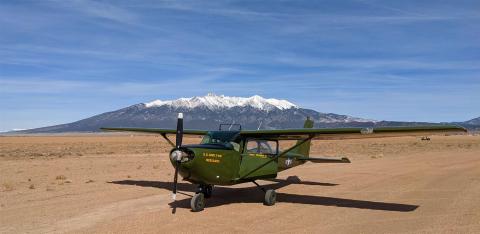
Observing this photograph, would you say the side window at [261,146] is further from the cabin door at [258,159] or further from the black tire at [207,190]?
the black tire at [207,190]

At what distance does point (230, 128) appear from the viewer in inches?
624

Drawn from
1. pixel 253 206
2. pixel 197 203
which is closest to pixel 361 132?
pixel 253 206

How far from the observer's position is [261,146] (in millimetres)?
15859

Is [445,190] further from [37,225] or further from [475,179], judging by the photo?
[37,225]

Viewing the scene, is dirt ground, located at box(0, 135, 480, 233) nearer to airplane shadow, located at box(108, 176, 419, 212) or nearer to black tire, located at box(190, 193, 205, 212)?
airplane shadow, located at box(108, 176, 419, 212)

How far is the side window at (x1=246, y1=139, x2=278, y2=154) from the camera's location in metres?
15.4

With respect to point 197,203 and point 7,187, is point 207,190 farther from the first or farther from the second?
point 7,187

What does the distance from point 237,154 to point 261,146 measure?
61.8 inches

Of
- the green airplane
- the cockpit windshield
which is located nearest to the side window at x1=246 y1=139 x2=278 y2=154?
the green airplane

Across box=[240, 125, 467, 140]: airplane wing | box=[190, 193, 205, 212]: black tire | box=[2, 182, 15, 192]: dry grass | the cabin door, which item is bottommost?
box=[2, 182, 15, 192]: dry grass

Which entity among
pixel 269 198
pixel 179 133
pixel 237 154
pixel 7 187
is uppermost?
pixel 179 133

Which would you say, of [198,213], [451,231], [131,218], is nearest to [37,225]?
[131,218]

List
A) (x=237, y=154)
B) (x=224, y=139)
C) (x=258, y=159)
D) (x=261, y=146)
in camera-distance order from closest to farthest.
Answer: (x=237, y=154) → (x=224, y=139) → (x=258, y=159) → (x=261, y=146)

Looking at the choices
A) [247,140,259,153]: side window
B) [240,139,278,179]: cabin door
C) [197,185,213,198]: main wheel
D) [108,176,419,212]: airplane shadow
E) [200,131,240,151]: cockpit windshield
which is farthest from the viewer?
[247,140,259,153]: side window
